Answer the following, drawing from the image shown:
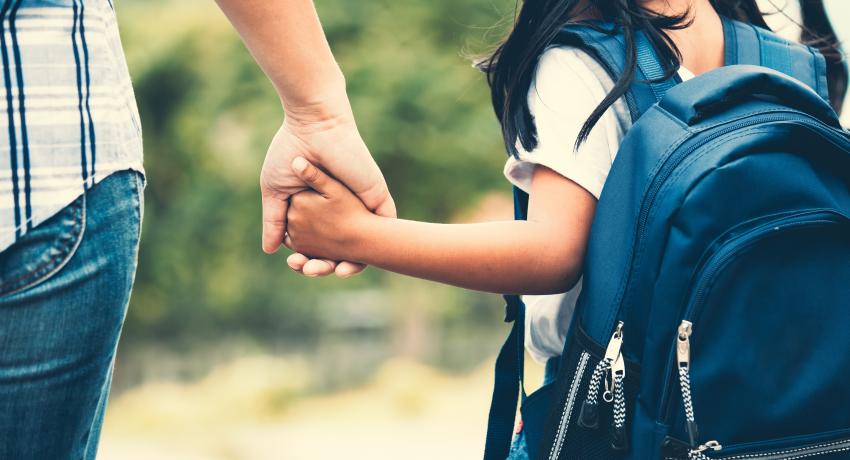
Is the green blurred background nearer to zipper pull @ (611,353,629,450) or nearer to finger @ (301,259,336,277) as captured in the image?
finger @ (301,259,336,277)

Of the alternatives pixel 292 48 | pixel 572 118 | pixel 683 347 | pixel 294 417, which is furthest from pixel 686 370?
pixel 294 417

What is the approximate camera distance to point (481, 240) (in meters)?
1.19

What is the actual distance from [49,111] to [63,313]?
0.65 ft

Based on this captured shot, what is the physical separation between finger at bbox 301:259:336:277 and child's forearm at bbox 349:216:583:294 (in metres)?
0.09

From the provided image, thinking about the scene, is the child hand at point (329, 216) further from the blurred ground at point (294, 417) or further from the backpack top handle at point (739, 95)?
the blurred ground at point (294, 417)

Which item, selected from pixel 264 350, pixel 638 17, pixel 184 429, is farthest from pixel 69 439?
pixel 264 350

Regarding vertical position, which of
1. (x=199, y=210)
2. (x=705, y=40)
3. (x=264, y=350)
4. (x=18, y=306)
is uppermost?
(x=705, y=40)

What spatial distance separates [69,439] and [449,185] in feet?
21.5

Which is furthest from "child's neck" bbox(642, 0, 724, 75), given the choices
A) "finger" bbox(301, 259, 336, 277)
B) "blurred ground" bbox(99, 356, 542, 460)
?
"blurred ground" bbox(99, 356, 542, 460)

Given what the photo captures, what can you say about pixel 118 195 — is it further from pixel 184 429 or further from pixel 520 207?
pixel 184 429

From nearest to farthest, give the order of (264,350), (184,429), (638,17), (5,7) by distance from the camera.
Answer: (5,7) < (638,17) < (184,429) < (264,350)

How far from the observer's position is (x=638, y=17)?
49.1 inches

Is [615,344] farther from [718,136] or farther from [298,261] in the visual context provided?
[298,261]

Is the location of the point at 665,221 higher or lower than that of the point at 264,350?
higher
